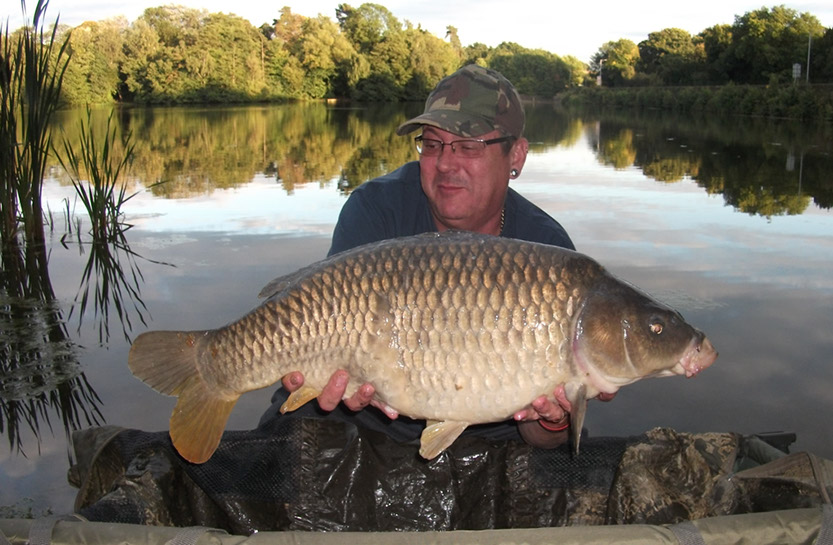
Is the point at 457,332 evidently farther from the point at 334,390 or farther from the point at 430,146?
the point at 430,146

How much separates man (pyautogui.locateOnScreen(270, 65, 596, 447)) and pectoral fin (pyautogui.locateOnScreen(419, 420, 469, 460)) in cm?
38

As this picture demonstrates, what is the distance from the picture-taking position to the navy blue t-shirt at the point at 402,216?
6.33 feet

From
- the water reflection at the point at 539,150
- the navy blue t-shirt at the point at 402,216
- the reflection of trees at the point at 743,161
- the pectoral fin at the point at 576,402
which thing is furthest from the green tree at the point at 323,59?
the pectoral fin at the point at 576,402

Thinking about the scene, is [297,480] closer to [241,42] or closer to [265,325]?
[265,325]

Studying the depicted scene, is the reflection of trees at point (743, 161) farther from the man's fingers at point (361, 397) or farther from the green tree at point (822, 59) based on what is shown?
Answer: the green tree at point (822, 59)

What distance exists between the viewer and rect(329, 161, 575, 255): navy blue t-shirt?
75.9 inches

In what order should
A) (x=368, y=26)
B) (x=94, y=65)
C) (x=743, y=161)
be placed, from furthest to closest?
(x=368, y=26)
(x=94, y=65)
(x=743, y=161)

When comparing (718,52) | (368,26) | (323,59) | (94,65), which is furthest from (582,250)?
(368,26)

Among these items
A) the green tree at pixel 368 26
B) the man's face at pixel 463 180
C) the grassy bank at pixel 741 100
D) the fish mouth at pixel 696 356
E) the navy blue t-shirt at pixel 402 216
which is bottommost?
the fish mouth at pixel 696 356

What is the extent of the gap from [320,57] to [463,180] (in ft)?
137

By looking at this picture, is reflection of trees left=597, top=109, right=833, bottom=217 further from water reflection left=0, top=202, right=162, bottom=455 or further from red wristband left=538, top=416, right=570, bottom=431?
red wristband left=538, top=416, right=570, bottom=431

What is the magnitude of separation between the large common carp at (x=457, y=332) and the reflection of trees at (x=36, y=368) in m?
1.20

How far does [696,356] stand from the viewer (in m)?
1.29

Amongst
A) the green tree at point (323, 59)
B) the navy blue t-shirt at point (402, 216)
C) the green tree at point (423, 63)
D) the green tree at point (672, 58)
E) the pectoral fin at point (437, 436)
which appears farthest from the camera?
the green tree at point (423, 63)
